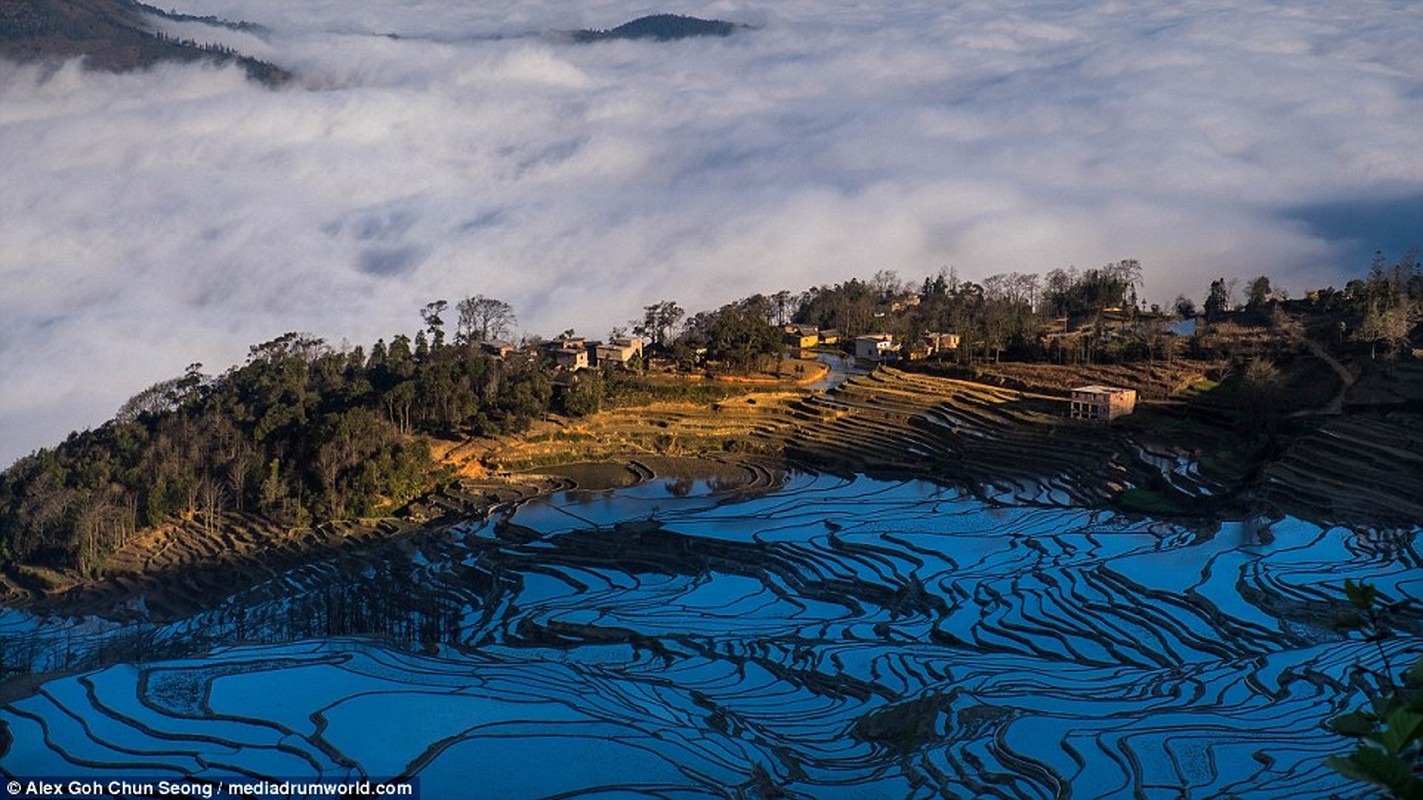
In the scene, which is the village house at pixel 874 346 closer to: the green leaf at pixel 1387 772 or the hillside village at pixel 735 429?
the hillside village at pixel 735 429

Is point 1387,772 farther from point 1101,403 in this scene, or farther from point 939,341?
point 939,341

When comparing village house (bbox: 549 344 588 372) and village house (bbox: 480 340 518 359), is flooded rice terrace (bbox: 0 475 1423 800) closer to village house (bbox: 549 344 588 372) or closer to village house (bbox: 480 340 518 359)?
village house (bbox: 480 340 518 359)

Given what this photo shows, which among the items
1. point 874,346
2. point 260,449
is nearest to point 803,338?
point 874,346

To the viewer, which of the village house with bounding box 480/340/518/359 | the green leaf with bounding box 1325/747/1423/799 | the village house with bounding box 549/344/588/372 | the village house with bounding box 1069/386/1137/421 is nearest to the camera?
the green leaf with bounding box 1325/747/1423/799

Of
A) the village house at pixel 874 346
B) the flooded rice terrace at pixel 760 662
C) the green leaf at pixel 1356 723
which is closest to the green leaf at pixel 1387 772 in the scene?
the green leaf at pixel 1356 723

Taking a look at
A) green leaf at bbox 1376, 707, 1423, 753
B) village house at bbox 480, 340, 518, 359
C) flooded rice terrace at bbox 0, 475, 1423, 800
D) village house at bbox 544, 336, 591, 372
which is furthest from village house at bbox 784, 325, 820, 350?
green leaf at bbox 1376, 707, 1423, 753

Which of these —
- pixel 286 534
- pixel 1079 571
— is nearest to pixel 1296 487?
pixel 1079 571

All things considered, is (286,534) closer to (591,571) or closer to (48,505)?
(48,505)
